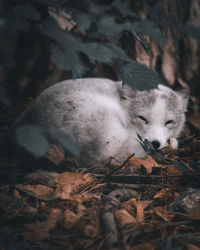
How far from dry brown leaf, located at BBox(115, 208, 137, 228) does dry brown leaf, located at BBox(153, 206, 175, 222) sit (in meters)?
0.11

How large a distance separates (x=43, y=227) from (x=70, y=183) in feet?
1.30

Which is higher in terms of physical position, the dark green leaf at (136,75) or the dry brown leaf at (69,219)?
Result: the dark green leaf at (136,75)

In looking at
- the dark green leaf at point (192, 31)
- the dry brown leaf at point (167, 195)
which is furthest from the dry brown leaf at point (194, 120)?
the dark green leaf at point (192, 31)

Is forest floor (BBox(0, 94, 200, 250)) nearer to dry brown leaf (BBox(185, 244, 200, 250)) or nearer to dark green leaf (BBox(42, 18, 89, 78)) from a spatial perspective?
dry brown leaf (BBox(185, 244, 200, 250))

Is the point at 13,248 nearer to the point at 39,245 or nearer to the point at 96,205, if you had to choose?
the point at 39,245

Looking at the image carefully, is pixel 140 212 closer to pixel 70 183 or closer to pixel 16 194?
pixel 70 183

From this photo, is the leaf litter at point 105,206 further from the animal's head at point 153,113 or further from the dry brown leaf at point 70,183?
the animal's head at point 153,113

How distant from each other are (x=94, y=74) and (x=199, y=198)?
5.81 feet

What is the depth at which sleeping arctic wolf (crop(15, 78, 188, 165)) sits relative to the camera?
1839mm

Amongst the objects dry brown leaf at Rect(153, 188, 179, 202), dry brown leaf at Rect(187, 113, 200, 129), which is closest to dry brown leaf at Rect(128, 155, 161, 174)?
dry brown leaf at Rect(153, 188, 179, 202)

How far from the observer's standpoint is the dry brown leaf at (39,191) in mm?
1457

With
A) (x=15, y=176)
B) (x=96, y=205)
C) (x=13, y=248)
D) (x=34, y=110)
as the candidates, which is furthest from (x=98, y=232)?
(x=34, y=110)

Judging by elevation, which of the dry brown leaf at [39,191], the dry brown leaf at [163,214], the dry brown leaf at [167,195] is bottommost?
the dry brown leaf at [39,191]

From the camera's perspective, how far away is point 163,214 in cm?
132
